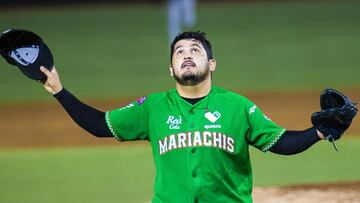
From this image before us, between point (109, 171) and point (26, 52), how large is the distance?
3598 millimetres

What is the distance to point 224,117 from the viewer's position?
4836 millimetres

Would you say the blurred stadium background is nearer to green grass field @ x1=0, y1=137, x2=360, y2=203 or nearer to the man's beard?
green grass field @ x1=0, y1=137, x2=360, y2=203

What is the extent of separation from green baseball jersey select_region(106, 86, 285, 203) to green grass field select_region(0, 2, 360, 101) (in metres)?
8.00

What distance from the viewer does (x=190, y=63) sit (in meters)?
4.79

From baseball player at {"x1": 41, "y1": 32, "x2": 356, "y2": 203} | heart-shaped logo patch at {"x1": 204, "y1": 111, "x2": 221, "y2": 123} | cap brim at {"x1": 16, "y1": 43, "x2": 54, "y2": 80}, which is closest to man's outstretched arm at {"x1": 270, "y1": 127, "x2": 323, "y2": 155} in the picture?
baseball player at {"x1": 41, "y1": 32, "x2": 356, "y2": 203}

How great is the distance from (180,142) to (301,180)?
11.1ft

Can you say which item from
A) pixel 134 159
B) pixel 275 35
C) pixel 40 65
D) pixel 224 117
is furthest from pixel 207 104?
pixel 275 35

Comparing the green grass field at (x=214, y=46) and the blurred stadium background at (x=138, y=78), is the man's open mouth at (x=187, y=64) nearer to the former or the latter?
the blurred stadium background at (x=138, y=78)

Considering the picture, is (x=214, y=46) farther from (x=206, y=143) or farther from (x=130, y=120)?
(x=206, y=143)

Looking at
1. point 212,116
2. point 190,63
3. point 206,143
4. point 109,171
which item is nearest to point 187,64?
point 190,63

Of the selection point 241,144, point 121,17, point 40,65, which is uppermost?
point 40,65

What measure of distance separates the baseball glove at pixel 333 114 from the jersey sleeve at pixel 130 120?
3.67ft

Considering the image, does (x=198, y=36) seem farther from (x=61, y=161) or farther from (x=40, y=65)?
(x=61, y=161)

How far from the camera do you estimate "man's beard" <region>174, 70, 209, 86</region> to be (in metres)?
4.75
